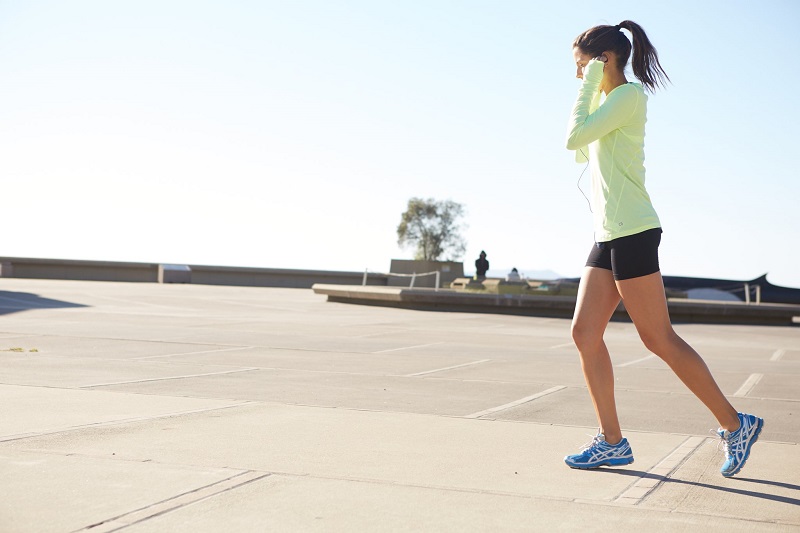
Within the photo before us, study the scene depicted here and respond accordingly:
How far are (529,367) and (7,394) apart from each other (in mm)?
5322

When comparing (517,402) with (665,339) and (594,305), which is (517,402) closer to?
(594,305)

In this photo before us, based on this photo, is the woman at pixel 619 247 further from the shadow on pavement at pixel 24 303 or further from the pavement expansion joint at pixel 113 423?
the shadow on pavement at pixel 24 303

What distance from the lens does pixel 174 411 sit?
590 cm

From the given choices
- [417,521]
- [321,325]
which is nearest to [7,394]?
[417,521]

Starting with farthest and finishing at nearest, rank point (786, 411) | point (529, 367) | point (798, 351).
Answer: point (798, 351) < point (529, 367) < point (786, 411)

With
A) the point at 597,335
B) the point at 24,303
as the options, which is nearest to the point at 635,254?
the point at 597,335

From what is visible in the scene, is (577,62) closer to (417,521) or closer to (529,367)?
(417,521)

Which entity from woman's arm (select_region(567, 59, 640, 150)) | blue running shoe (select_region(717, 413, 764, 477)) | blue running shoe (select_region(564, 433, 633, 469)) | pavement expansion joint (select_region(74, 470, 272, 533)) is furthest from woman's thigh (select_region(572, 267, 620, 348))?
pavement expansion joint (select_region(74, 470, 272, 533))

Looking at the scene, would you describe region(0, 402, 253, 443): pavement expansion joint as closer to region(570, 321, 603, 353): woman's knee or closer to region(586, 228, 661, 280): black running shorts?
region(570, 321, 603, 353): woman's knee

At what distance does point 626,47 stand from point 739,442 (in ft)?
6.24

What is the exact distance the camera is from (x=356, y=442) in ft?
16.4

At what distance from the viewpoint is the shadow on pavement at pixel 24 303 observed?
58.7ft

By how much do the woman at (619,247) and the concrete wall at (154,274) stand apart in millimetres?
40935

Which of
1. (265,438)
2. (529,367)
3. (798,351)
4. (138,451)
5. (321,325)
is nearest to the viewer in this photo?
(138,451)
